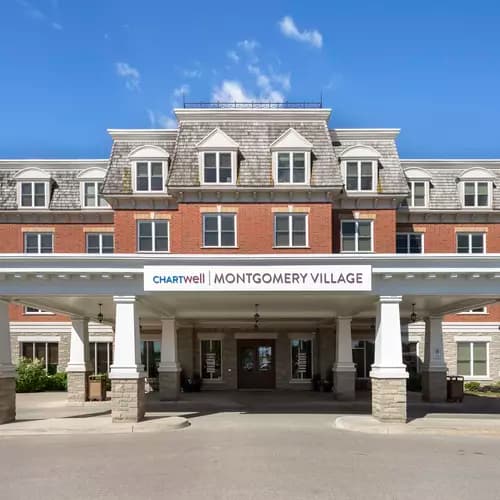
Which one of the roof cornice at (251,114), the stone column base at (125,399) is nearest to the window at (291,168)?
the roof cornice at (251,114)

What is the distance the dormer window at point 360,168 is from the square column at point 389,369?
41.7 feet

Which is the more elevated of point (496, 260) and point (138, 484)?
point (496, 260)

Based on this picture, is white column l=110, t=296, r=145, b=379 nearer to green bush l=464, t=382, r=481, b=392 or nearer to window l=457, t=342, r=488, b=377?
green bush l=464, t=382, r=481, b=392

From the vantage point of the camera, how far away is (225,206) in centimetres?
2698

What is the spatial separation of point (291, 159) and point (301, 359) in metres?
10.2

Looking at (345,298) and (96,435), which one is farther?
(345,298)

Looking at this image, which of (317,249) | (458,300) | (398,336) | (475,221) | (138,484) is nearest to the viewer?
(138,484)

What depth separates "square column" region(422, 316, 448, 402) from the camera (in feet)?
74.6

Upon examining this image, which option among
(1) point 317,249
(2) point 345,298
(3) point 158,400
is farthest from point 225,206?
(2) point 345,298

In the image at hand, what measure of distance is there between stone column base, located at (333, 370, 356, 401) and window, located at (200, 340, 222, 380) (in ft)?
27.5

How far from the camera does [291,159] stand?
26.9 metres

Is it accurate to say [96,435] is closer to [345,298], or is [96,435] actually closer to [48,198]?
[345,298]

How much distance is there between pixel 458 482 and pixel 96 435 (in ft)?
29.9

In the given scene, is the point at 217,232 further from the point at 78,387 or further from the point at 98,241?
the point at 78,387
